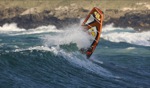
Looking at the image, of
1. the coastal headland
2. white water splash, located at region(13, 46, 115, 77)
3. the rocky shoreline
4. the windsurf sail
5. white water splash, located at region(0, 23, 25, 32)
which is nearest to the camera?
white water splash, located at region(13, 46, 115, 77)

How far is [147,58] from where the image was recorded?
3033cm

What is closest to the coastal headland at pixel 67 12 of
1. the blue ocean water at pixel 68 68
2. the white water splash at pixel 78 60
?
the blue ocean water at pixel 68 68

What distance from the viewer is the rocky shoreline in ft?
216

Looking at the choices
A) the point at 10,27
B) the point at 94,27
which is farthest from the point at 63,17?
the point at 94,27

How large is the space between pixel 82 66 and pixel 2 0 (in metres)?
59.6

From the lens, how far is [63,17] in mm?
69562

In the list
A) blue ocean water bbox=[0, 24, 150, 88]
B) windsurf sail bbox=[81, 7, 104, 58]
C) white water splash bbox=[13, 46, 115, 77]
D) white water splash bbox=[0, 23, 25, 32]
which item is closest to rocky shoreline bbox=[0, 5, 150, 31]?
white water splash bbox=[0, 23, 25, 32]

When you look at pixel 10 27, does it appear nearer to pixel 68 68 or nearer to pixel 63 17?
pixel 63 17

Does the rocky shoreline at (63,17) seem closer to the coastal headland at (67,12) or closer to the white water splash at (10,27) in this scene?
the coastal headland at (67,12)

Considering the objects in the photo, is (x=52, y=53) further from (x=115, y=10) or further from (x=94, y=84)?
(x=115, y=10)

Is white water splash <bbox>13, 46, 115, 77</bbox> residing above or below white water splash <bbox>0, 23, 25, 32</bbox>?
above

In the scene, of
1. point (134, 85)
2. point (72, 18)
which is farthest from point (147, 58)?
point (72, 18)

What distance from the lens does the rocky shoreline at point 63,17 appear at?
65.8m

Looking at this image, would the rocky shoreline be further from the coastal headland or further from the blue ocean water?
the blue ocean water
